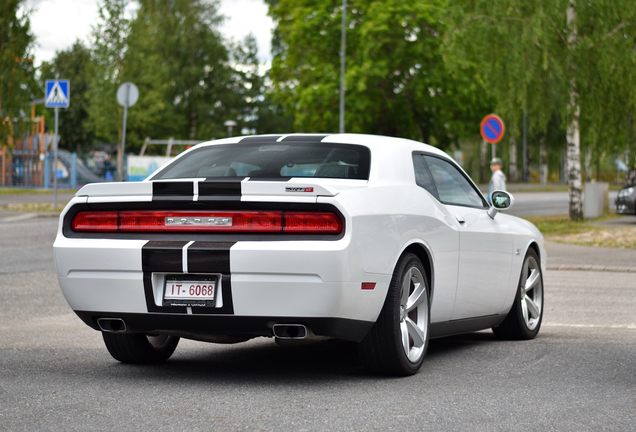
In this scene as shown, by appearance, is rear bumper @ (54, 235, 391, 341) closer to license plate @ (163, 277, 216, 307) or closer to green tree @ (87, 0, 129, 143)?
license plate @ (163, 277, 216, 307)

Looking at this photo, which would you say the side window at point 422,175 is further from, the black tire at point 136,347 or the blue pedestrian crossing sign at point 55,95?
the blue pedestrian crossing sign at point 55,95

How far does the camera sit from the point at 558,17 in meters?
22.2

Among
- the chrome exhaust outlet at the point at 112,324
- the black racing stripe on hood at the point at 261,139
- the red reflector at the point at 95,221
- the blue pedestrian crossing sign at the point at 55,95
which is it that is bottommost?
the chrome exhaust outlet at the point at 112,324

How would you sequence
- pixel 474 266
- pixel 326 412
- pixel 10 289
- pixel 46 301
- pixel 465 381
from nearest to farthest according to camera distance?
pixel 326 412 → pixel 465 381 → pixel 474 266 → pixel 46 301 → pixel 10 289

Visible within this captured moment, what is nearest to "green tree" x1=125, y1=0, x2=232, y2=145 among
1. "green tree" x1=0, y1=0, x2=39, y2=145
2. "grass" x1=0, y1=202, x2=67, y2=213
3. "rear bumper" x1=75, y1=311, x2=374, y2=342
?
"green tree" x1=0, y1=0, x2=39, y2=145

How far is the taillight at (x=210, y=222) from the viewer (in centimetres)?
545

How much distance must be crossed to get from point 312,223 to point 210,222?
0.59 m

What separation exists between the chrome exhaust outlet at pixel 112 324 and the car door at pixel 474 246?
231 cm

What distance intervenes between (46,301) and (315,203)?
19.3 feet

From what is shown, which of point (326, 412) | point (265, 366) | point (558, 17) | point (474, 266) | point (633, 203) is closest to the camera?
point (326, 412)

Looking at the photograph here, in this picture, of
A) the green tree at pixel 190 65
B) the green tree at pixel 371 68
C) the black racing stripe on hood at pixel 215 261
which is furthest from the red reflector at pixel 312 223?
the green tree at pixel 190 65

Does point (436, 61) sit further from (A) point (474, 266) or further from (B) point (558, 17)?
(A) point (474, 266)

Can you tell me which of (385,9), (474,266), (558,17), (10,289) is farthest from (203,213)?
(385,9)

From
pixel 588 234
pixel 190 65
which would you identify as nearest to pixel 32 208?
pixel 588 234
